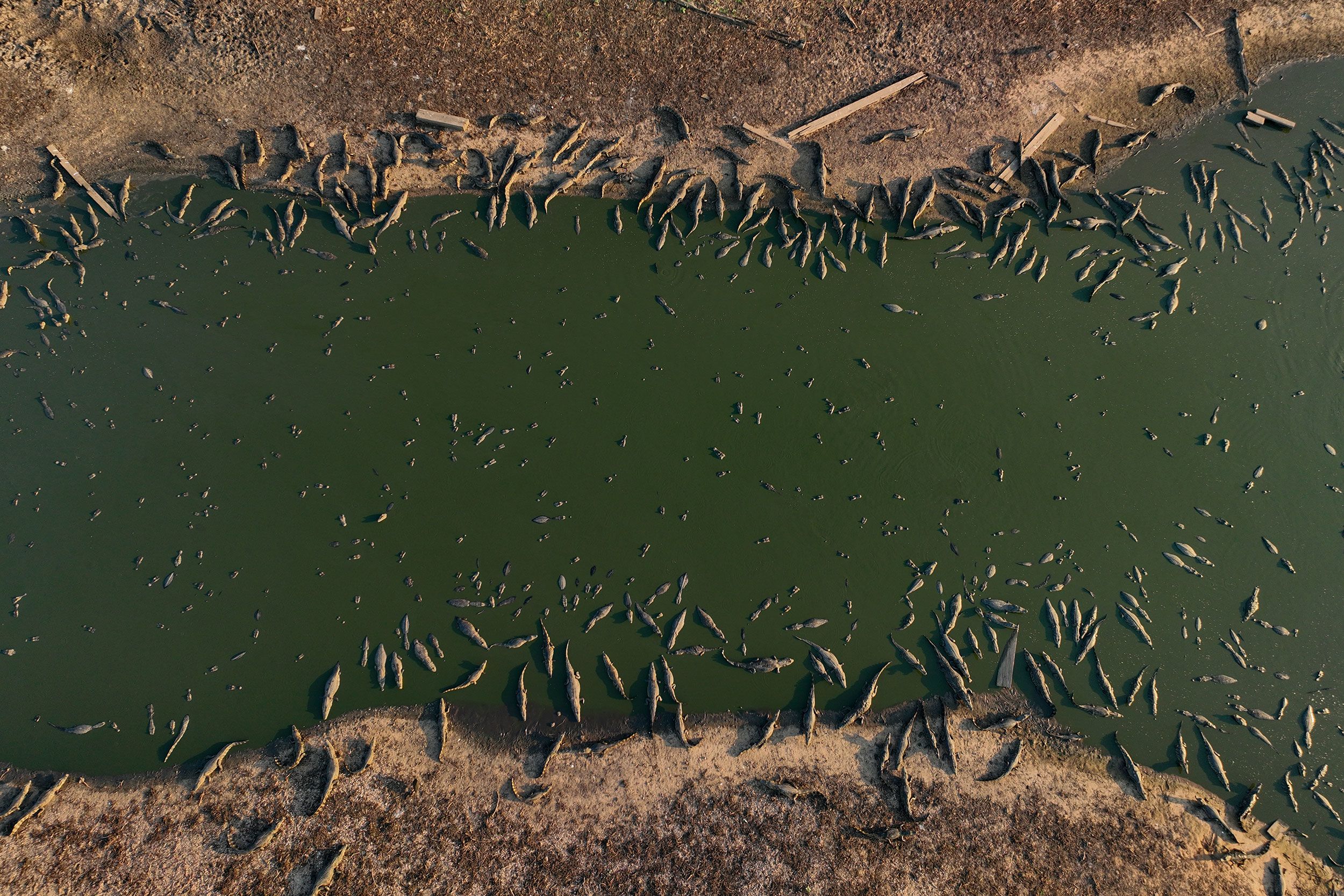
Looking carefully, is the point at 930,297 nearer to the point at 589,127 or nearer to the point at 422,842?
the point at 589,127

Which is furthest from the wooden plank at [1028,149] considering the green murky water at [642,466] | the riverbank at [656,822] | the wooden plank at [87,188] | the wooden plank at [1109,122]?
the wooden plank at [87,188]

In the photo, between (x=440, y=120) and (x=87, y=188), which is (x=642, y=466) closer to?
(x=440, y=120)

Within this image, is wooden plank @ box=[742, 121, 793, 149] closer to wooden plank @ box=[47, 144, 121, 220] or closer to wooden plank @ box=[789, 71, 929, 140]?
wooden plank @ box=[789, 71, 929, 140]

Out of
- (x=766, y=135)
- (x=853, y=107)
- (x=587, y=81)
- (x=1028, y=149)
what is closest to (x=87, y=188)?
(x=587, y=81)

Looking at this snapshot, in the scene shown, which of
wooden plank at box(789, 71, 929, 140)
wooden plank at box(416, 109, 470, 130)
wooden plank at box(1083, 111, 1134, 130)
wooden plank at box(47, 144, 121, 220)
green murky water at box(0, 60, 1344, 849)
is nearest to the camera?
green murky water at box(0, 60, 1344, 849)

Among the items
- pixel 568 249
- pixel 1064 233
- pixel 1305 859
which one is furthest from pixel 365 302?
pixel 1305 859

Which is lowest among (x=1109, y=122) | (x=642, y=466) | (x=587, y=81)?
(x=642, y=466)

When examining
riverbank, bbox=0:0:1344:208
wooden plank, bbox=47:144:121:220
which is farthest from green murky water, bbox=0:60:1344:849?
riverbank, bbox=0:0:1344:208
